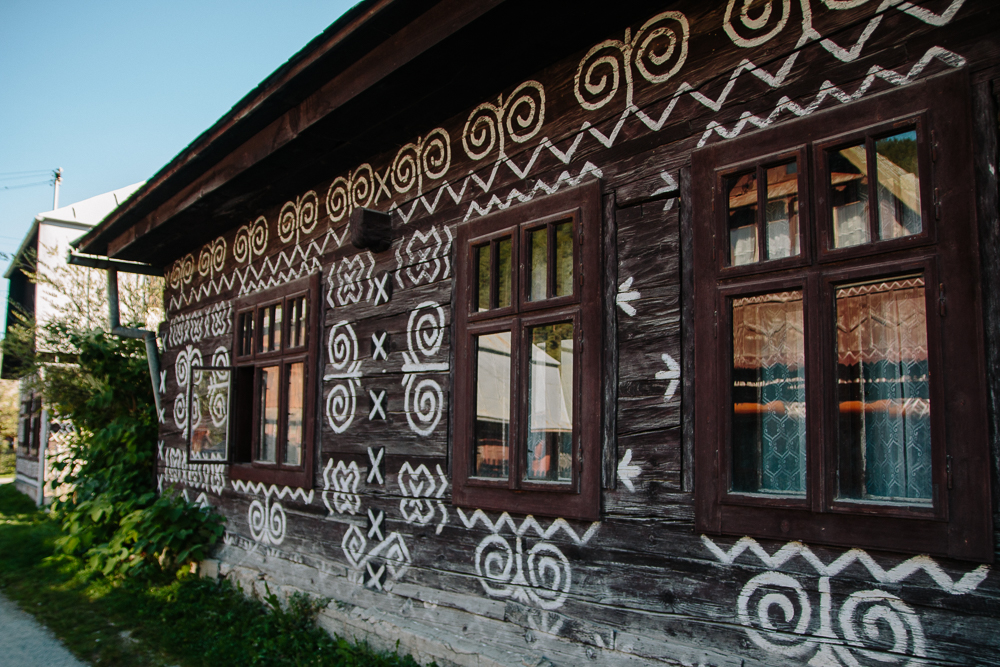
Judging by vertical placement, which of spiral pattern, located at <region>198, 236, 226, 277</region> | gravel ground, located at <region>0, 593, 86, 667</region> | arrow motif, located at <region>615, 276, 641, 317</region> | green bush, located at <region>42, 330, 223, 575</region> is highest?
spiral pattern, located at <region>198, 236, 226, 277</region>

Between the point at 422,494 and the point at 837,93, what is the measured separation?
9.57 ft

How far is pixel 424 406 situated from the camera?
4172 mm

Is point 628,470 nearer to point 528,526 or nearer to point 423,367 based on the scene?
point 528,526

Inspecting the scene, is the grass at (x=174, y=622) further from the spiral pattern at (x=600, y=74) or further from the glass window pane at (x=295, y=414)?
the spiral pattern at (x=600, y=74)

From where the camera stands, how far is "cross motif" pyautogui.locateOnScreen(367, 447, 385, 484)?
4.46m

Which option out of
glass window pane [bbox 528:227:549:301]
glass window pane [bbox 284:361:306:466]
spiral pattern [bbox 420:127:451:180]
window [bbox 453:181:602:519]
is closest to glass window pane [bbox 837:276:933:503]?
window [bbox 453:181:602:519]

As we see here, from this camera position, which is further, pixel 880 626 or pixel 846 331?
pixel 846 331

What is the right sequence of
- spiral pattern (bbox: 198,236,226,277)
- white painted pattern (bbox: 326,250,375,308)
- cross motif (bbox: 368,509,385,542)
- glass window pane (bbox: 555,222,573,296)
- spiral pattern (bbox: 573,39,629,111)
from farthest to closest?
spiral pattern (bbox: 198,236,226,277), white painted pattern (bbox: 326,250,375,308), cross motif (bbox: 368,509,385,542), glass window pane (bbox: 555,222,573,296), spiral pattern (bbox: 573,39,629,111)

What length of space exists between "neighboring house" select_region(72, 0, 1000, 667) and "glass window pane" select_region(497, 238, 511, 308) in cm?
3

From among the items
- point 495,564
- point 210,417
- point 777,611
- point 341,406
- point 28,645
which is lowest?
point 28,645

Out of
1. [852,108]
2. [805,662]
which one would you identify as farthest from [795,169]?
[805,662]

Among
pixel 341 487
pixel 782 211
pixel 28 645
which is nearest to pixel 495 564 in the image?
pixel 341 487

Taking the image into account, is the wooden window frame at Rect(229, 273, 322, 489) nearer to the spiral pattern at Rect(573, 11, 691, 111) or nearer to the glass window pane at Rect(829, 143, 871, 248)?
the spiral pattern at Rect(573, 11, 691, 111)

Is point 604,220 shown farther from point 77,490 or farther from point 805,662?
point 77,490
